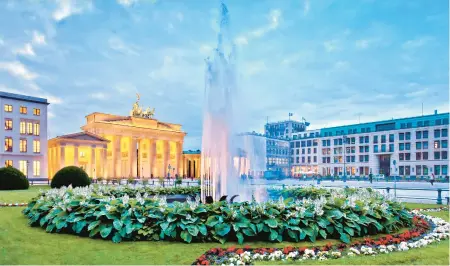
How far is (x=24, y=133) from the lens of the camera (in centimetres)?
5744

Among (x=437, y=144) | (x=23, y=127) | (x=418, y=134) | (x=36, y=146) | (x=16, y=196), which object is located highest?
(x=418, y=134)

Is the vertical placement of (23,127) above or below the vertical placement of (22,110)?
below

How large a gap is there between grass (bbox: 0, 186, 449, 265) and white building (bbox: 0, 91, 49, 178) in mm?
54274

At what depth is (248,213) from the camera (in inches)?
365

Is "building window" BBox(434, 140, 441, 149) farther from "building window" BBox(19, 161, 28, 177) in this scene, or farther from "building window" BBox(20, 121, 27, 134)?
"building window" BBox(20, 121, 27, 134)

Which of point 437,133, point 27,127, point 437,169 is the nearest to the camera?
point 27,127

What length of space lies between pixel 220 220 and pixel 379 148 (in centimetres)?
10562

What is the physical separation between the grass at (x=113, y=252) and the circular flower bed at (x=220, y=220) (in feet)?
0.92

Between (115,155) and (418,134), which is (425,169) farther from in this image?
(115,155)

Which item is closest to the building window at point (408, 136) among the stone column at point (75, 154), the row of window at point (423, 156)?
the row of window at point (423, 156)

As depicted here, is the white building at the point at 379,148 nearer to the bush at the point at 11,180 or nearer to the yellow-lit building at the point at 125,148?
the yellow-lit building at the point at 125,148

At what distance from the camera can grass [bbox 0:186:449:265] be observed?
7.26 metres

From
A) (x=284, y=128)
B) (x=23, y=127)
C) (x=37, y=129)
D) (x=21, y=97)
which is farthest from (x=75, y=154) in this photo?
(x=284, y=128)

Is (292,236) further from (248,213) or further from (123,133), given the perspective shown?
(123,133)
